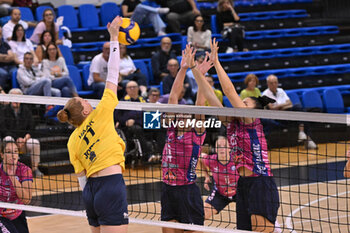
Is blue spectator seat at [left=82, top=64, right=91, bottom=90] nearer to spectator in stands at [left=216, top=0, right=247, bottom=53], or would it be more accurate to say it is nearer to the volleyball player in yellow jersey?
spectator in stands at [left=216, top=0, right=247, bottom=53]

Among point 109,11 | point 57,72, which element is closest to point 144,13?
point 109,11

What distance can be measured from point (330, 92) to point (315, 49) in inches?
91.0

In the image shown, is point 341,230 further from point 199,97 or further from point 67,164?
point 67,164

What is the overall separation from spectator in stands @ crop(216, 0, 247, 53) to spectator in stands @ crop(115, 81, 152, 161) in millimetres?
4029

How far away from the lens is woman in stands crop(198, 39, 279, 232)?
6.11 metres

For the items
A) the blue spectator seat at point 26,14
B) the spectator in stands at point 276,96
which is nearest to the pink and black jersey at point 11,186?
the spectator in stands at point 276,96

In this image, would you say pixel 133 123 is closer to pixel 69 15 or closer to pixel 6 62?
pixel 6 62

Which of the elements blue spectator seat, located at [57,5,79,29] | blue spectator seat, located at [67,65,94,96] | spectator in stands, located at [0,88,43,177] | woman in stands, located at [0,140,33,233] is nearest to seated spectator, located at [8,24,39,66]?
blue spectator seat, located at [67,65,94,96]

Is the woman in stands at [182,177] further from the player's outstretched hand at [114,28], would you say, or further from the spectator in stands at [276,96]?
the spectator in stands at [276,96]

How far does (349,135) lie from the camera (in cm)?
1335

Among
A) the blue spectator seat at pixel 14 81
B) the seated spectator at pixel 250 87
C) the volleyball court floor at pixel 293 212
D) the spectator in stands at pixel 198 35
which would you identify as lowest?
the volleyball court floor at pixel 293 212

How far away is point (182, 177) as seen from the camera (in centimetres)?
636

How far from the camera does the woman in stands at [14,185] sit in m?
6.47

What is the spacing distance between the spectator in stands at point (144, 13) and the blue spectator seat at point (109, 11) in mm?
333
